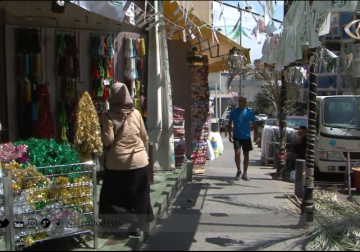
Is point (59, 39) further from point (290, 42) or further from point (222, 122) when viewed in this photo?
point (222, 122)

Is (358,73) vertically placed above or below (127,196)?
above

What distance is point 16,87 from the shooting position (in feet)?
23.4

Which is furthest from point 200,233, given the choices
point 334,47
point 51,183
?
point 334,47

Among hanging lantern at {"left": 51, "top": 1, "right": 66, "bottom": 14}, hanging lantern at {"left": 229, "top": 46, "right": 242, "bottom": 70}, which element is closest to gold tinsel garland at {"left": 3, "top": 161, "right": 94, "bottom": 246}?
hanging lantern at {"left": 51, "top": 1, "right": 66, "bottom": 14}

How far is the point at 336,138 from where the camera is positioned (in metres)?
8.83

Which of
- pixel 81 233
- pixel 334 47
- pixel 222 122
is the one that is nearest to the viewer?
pixel 81 233

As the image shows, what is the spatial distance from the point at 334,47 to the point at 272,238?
3289mm

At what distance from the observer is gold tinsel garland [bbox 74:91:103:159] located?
6.66 meters

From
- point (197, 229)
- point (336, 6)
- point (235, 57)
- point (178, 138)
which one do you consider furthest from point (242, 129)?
point (336, 6)

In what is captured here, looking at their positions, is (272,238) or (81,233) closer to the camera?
(81,233)

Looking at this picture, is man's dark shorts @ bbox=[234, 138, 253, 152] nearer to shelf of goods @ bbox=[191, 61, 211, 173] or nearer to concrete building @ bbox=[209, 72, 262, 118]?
shelf of goods @ bbox=[191, 61, 211, 173]

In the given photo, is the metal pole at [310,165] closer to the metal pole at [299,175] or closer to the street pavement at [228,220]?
the street pavement at [228,220]

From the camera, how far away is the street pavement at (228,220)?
4930 millimetres

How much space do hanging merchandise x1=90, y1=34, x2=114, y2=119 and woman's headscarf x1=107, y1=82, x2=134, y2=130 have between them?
9.57 ft
